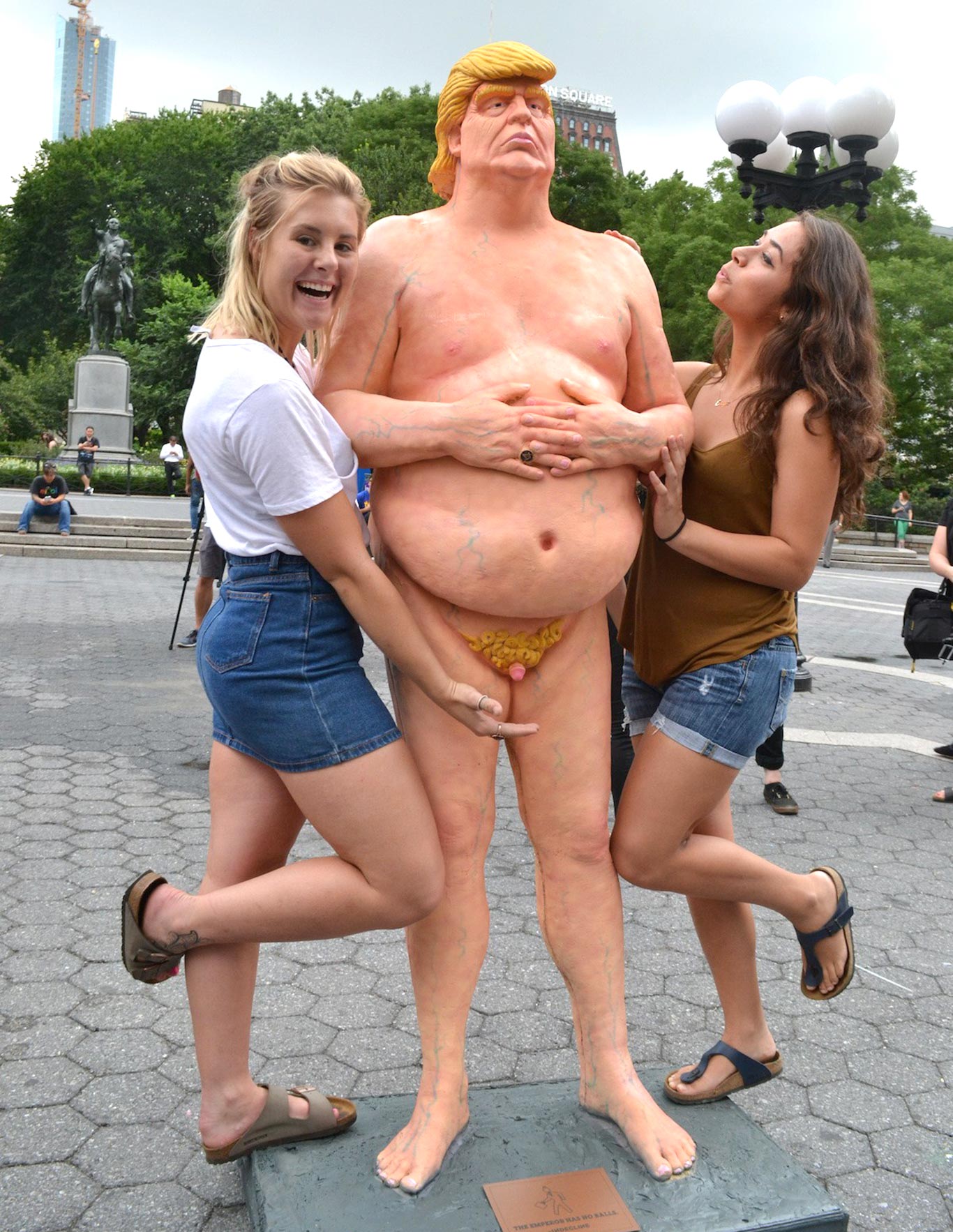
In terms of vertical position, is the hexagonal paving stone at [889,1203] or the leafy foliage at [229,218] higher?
the leafy foliage at [229,218]

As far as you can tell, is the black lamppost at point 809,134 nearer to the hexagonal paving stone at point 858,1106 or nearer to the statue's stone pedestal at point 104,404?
the hexagonal paving stone at point 858,1106

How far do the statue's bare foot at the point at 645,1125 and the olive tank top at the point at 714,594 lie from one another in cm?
91

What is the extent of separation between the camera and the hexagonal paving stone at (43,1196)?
240cm

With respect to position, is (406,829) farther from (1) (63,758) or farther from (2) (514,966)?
(1) (63,758)

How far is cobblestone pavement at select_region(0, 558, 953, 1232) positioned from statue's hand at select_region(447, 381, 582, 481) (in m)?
1.69

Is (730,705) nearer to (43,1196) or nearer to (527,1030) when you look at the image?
(527,1030)

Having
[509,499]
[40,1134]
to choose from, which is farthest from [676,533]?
[40,1134]

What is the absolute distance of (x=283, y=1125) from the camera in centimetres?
246

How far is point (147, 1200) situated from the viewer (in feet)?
8.19

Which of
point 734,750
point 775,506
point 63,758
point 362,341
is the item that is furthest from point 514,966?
point 63,758

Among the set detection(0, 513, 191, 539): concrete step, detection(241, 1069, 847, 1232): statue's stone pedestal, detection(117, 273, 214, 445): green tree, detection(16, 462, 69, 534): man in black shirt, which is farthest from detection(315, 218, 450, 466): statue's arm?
detection(117, 273, 214, 445): green tree

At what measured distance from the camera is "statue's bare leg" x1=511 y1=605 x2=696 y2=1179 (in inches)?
96.7

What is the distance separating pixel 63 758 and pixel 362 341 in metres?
4.32

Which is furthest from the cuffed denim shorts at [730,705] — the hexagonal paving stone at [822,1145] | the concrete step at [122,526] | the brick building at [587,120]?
the brick building at [587,120]
